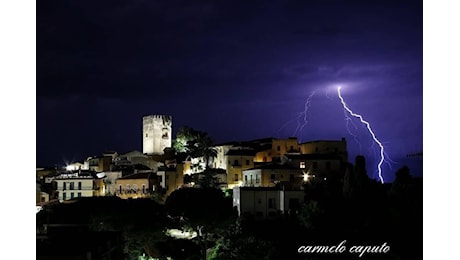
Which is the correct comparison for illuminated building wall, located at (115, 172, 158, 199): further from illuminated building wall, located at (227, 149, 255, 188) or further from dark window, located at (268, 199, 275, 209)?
dark window, located at (268, 199, 275, 209)

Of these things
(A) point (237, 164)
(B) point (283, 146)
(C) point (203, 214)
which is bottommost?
(C) point (203, 214)

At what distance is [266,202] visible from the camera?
17500mm

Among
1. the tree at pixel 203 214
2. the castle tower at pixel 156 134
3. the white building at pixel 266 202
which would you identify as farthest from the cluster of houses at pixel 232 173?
the castle tower at pixel 156 134

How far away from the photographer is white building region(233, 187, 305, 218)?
17391 mm

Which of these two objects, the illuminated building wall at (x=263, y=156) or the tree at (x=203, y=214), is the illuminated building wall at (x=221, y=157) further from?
the tree at (x=203, y=214)

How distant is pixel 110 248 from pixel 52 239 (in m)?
1.41

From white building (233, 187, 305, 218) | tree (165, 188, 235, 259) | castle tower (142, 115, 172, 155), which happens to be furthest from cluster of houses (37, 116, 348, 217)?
castle tower (142, 115, 172, 155)

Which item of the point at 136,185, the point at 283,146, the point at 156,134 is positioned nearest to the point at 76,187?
the point at 136,185

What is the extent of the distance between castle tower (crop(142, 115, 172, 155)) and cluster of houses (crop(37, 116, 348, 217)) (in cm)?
180

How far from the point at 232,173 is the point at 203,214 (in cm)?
855

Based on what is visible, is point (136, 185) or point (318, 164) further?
point (136, 185)

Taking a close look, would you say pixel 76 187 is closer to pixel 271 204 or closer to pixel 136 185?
pixel 136 185

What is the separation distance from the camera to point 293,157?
21719 millimetres
